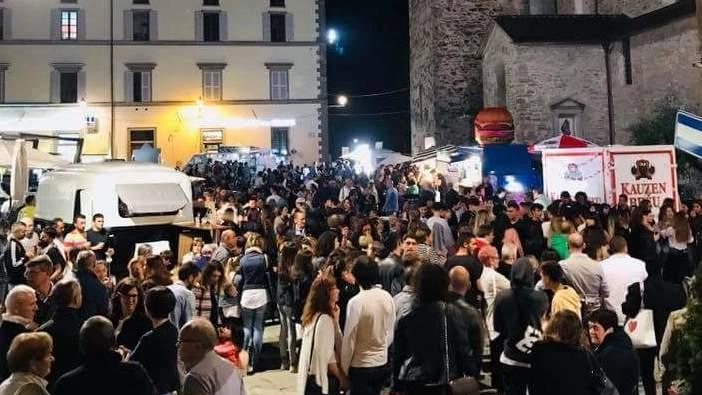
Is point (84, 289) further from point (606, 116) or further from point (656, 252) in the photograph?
point (606, 116)

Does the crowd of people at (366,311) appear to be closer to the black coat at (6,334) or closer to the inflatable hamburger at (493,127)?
the black coat at (6,334)

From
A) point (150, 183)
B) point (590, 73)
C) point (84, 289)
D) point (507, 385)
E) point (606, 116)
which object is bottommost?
point (507, 385)

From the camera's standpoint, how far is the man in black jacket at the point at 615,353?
4.62 m

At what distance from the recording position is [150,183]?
1156 centimetres

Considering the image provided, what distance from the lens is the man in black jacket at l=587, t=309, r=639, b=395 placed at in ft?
15.2

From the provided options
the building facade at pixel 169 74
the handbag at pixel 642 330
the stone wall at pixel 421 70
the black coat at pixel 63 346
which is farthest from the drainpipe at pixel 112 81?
the handbag at pixel 642 330

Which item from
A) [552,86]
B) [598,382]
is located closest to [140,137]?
[552,86]

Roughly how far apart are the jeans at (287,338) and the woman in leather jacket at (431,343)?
3.42m

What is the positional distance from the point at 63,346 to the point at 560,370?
3501 millimetres

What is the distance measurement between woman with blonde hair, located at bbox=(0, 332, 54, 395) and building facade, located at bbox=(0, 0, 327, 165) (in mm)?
33606

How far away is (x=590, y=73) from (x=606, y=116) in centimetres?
175

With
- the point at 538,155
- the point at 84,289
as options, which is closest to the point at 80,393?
the point at 84,289

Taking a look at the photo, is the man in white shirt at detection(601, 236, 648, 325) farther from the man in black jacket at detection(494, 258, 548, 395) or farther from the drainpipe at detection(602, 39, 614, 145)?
the drainpipe at detection(602, 39, 614, 145)

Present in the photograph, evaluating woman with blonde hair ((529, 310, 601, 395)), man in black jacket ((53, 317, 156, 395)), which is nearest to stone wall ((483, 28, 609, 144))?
woman with blonde hair ((529, 310, 601, 395))
